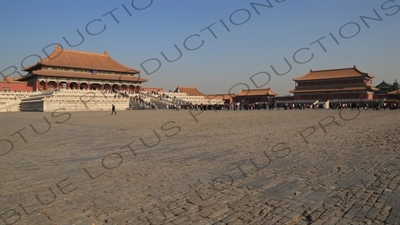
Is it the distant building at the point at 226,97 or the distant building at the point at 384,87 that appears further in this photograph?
the distant building at the point at 384,87

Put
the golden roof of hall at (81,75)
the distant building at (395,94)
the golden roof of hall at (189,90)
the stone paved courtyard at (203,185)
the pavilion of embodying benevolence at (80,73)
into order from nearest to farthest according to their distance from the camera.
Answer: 1. the stone paved courtyard at (203,185)
2. the golden roof of hall at (81,75)
3. the pavilion of embodying benevolence at (80,73)
4. the distant building at (395,94)
5. the golden roof of hall at (189,90)

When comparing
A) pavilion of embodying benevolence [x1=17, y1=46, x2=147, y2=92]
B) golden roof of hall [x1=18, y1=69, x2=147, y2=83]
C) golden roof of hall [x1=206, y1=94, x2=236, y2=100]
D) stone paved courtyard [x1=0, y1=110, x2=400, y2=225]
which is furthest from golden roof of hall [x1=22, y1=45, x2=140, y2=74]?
stone paved courtyard [x1=0, y1=110, x2=400, y2=225]

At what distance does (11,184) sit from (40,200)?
1.04 meters

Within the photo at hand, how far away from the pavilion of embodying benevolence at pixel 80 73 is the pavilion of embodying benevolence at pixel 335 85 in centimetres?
3034

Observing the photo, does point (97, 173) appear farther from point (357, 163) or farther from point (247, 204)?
point (357, 163)

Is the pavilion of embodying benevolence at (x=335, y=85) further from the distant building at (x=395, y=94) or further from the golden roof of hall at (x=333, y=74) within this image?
the distant building at (x=395, y=94)

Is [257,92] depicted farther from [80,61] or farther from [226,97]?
[80,61]

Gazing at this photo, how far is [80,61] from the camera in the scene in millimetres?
52156

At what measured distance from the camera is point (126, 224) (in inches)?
118

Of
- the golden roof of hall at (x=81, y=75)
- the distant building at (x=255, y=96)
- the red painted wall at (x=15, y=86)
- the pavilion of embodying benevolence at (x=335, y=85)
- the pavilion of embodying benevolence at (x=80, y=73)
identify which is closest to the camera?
the red painted wall at (x=15, y=86)

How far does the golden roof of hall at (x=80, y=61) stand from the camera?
4866 centimetres

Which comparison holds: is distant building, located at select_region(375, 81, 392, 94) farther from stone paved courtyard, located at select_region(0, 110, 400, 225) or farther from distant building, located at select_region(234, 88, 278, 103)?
stone paved courtyard, located at select_region(0, 110, 400, 225)

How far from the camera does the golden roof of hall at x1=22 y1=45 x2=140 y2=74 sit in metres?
48.7

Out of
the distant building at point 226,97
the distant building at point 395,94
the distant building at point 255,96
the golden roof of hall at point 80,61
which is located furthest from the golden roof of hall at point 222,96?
the distant building at point 395,94
